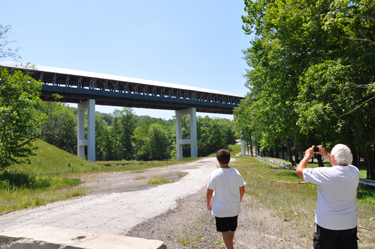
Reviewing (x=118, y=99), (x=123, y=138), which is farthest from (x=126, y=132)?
(x=118, y=99)

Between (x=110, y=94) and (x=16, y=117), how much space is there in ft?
86.4

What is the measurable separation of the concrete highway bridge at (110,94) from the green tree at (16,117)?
16.2 m

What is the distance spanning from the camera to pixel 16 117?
1525cm

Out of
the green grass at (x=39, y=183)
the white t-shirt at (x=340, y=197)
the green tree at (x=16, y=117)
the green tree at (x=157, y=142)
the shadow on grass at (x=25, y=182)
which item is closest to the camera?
the white t-shirt at (x=340, y=197)

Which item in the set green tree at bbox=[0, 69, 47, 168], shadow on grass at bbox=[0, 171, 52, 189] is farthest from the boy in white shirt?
green tree at bbox=[0, 69, 47, 168]

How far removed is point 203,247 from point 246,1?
16047 millimetres

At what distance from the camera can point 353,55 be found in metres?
12.1

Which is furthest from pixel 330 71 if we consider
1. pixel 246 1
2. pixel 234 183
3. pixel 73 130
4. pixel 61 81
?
pixel 73 130

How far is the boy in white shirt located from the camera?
13.3 feet

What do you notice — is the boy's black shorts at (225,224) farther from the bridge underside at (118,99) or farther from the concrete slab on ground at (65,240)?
the bridge underside at (118,99)

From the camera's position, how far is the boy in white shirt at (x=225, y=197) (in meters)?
4.06

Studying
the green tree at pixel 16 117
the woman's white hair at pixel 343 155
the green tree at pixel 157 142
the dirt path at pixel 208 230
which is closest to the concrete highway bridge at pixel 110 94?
the green tree at pixel 16 117

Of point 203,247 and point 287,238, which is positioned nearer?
point 203,247

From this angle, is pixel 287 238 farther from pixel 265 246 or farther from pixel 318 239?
pixel 318 239
